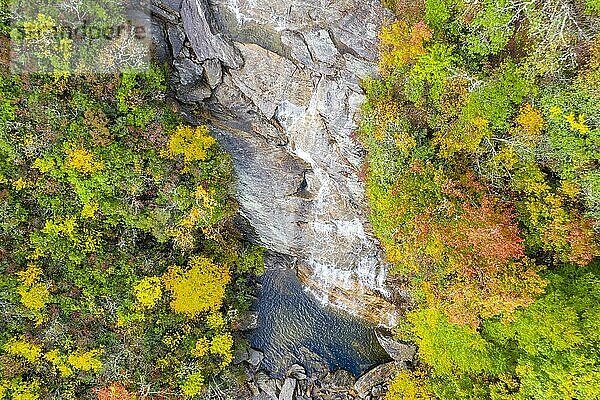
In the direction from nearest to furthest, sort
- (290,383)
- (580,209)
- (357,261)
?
(580,209), (357,261), (290,383)

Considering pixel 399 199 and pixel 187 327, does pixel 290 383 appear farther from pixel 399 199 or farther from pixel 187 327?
pixel 399 199

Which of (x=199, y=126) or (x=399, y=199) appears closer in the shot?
(x=399, y=199)

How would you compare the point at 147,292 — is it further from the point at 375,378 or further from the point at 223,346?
the point at 375,378

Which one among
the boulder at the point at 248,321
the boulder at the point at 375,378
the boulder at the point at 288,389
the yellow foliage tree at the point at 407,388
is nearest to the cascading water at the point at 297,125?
the boulder at the point at 248,321

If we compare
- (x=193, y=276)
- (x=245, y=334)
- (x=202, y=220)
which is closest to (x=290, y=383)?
(x=245, y=334)

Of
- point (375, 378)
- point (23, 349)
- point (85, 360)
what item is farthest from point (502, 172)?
point (23, 349)
